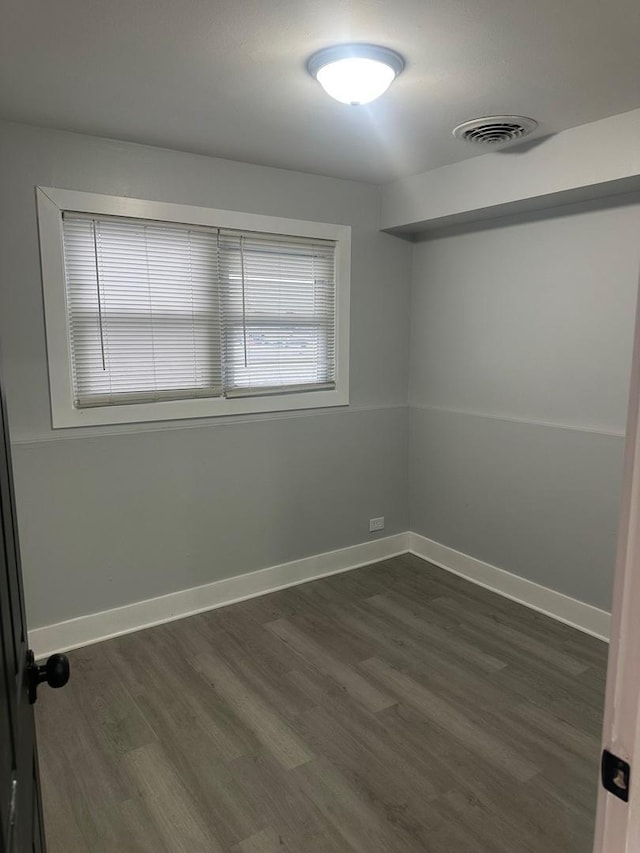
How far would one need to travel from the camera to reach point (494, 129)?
2.63 metres

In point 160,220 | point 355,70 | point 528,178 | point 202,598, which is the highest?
point 355,70

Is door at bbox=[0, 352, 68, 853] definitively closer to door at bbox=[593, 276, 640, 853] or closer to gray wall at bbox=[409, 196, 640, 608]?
door at bbox=[593, 276, 640, 853]

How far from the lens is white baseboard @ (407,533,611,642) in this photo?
313cm

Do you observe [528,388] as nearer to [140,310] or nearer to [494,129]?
[494,129]

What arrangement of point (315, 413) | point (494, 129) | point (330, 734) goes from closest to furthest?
point (330, 734) → point (494, 129) → point (315, 413)

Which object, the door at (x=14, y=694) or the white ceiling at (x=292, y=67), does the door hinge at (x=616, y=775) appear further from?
the white ceiling at (x=292, y=67)

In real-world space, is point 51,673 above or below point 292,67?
below

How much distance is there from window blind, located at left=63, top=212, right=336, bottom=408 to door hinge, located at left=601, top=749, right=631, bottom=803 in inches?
106

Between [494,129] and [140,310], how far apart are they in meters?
1.92

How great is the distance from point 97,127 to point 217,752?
8.99 feet

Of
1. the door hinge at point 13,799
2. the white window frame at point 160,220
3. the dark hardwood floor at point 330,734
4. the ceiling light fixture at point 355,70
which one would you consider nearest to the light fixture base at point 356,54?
the ceiling light fixture at point 355,70

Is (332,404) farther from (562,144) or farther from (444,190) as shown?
(562,144)


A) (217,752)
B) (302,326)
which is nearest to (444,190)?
(302,326)

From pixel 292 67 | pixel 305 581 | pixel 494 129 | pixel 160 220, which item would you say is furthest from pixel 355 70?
pixel 305 581
